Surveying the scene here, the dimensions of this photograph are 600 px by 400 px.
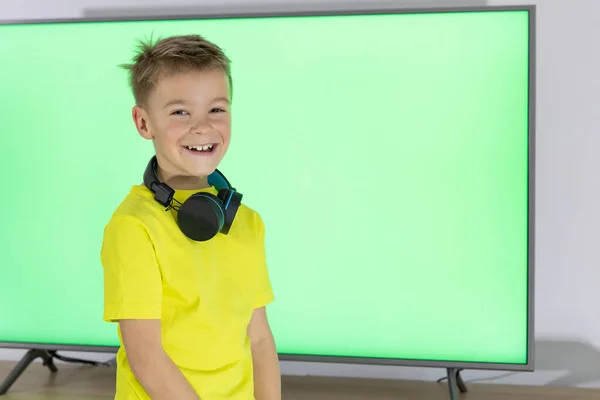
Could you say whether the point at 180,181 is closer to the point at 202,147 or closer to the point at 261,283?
the point at 202,147

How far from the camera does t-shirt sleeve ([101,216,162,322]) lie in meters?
1.12

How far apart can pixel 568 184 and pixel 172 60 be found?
1434 mm

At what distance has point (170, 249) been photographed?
1.17 m

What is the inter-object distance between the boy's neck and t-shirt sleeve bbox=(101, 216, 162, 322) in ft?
0.45

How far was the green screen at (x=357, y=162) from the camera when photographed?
6.68 feet

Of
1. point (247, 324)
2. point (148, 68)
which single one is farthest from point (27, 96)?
point (247, 324)

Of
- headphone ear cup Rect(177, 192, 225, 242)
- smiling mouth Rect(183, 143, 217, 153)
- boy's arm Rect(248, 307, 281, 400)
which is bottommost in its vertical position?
boy's arm Rect(248, 307, 281, 400)

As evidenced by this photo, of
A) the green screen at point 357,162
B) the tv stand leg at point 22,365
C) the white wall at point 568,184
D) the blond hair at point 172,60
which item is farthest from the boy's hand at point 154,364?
the white wall at point 568,184

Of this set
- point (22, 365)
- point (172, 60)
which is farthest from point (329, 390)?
point (172, 60)

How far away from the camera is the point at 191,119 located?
3.96 feet

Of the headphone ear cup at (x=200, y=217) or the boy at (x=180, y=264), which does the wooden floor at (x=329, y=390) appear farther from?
the headphone ear cup at (x=200, y=217)

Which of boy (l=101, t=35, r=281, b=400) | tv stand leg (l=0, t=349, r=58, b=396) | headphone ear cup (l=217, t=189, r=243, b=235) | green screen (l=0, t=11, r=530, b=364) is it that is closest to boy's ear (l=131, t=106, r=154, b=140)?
boy (l=101, t=35, r=281, b=400)

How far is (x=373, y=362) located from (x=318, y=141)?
621 millimetres

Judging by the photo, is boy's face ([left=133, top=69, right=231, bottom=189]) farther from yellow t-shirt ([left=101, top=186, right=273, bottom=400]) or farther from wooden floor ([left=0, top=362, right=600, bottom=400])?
wooden floor ([left=0, top=362, right=600, bottom=400])
